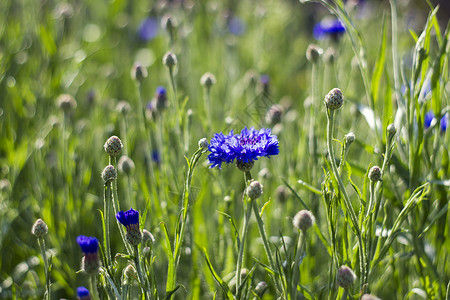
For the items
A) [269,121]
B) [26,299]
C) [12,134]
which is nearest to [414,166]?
[269,121]

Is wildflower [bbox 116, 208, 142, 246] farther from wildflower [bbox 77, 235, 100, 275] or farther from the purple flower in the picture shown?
the purple flower

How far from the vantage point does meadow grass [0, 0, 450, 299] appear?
34.5 inches

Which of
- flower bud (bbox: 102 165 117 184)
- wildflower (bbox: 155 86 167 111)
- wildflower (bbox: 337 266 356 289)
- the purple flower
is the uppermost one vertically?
the purple flower

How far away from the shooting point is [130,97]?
2.06 meters

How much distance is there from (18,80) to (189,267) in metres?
1.16

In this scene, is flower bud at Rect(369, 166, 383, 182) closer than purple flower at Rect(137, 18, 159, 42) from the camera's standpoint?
Yes

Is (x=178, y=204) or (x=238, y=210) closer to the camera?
(x=178, y=204)

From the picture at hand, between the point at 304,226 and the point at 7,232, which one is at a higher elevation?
the point at 304,226

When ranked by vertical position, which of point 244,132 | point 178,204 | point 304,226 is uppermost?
point 244,132

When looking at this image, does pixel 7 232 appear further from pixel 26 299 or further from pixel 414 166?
pixel 414 166

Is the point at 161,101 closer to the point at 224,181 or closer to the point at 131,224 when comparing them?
the point at 224,181

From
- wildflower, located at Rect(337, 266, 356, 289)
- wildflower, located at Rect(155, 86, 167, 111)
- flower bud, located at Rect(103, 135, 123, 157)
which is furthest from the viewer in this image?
wildflower, located at Rect(155, 86, 167, 111)

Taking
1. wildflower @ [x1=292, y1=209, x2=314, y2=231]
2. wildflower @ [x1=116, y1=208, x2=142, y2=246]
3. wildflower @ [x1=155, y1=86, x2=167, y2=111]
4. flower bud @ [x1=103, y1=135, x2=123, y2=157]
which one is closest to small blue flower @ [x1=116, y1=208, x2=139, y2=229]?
wildflower @ [x1=116, y1=208, x2=142, y2=246]

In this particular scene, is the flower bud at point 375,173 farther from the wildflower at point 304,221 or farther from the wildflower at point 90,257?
the wildflower at point 90,257
